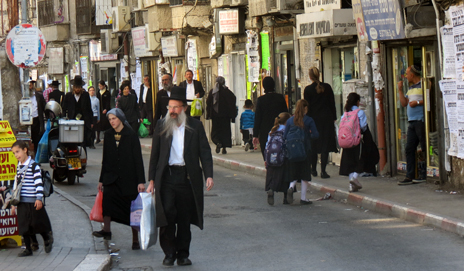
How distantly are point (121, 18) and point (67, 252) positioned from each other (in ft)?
91.5

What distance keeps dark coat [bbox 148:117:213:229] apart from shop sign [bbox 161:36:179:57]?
21.9 meters

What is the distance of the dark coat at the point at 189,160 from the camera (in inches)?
334

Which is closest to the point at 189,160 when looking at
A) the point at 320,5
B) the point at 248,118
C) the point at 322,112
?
the point at 322,112

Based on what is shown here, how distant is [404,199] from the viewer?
40.2ft

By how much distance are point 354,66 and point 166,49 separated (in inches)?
576

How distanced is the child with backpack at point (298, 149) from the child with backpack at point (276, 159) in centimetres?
8

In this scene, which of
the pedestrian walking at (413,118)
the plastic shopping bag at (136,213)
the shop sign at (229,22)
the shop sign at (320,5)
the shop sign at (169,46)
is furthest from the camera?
the shop sign at (169,46)

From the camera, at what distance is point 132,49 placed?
1446 inches

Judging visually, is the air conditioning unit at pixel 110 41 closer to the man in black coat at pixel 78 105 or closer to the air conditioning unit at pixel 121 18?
the air conditioning unit at pixel 121 18

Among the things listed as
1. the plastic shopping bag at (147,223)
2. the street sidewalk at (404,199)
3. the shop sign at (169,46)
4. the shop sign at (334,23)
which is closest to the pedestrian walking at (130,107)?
the shop sign at (334,23)

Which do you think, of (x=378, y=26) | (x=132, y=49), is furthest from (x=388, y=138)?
(x=132, y=49)

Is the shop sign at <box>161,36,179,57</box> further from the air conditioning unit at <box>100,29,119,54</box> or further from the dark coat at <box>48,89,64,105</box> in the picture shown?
the dark coat at <box>48,89,64,105</box>

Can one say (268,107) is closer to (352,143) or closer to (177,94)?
(352,143)

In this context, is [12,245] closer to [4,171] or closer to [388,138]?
[4,171]
